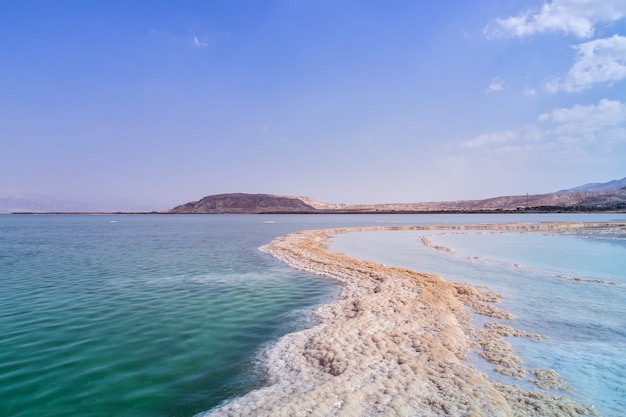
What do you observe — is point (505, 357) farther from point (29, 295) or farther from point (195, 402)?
point (29, 295)

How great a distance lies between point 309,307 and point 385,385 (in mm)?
7354

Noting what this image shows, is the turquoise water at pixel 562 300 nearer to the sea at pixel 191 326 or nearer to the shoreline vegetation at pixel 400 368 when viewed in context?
the sea at pixel 191 326

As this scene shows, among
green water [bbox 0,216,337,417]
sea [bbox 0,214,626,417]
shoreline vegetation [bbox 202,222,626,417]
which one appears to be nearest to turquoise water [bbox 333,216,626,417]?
sea [bbox 0,214,626,417]

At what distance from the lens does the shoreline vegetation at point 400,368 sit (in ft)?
21.7

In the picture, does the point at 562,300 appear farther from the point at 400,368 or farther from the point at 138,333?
the point at 138,333

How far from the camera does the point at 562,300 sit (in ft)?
50.3

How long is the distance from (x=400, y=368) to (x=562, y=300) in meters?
11.2

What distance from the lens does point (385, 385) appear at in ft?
24.2

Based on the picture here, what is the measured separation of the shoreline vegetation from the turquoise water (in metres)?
0.54

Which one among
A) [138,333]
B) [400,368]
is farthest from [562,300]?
[138,333]

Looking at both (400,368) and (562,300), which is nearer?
(400,368)

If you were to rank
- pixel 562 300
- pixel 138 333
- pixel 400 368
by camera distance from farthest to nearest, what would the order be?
pixel 562 300 → pixel 138 333 → pixel 400 368

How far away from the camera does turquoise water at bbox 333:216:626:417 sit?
820 centimetres

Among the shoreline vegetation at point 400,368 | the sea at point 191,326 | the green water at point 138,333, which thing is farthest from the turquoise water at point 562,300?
the green water at point 138,333
